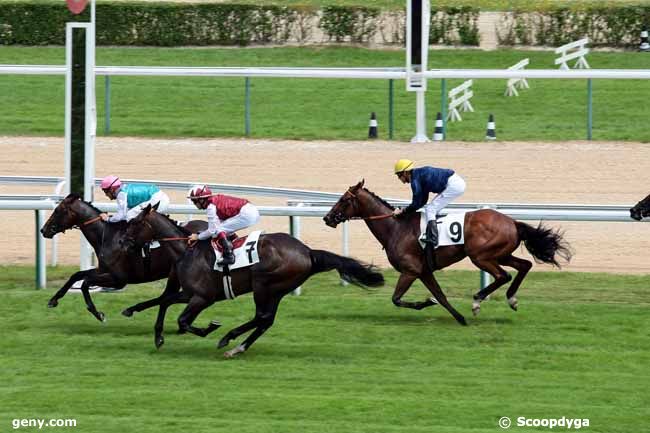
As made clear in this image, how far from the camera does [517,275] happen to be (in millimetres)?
11055

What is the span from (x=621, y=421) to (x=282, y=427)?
1.86m

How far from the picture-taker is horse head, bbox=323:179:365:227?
1120 cm

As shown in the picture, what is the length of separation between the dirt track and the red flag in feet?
9.73

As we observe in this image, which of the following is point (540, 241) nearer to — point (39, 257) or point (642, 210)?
point (642, 210)

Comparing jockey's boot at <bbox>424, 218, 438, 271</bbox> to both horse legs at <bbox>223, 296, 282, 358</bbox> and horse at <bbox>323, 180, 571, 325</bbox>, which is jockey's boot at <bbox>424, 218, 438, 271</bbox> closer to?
horse at <bbox>323, 180, 571, 325</bbox>

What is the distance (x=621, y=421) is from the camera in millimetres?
8156

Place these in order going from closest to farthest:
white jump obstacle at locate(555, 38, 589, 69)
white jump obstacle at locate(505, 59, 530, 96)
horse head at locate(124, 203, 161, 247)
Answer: horse head at locate(124, 203, 161, 247)
white jump obstacle at locate(505, 59, 530, 96)
white jump obstacle at locate(555, 38, 589, 69)

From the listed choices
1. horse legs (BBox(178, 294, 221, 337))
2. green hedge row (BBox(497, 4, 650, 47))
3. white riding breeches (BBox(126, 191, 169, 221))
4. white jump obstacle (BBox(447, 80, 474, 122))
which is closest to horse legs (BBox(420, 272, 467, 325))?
horse legs (BBox(178, 294, 221, 337))

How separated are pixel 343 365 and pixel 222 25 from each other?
15695 mm

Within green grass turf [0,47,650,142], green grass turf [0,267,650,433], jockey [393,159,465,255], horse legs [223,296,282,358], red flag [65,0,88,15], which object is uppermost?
red flag [65,0,88,15]

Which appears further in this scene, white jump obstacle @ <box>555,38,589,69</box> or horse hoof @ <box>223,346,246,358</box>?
white jump obstacle @ <box>555,38,589,69</box>

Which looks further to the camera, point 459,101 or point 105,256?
point 459,101

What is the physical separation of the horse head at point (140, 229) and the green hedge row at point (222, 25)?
46.6ft

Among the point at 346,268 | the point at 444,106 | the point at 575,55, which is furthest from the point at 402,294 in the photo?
the point at 575,55
